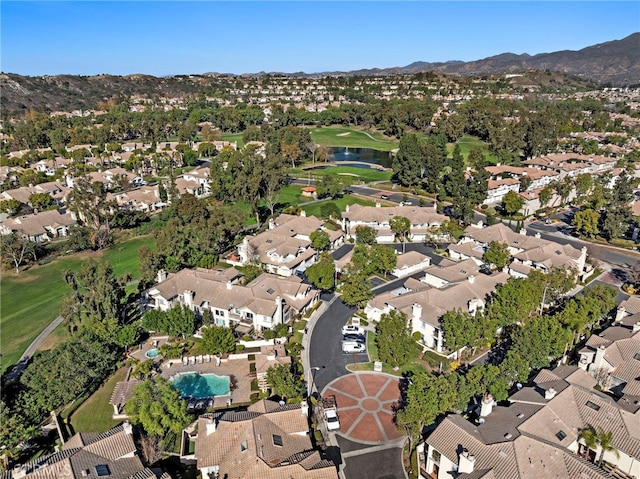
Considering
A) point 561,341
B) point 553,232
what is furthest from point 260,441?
point 553,232

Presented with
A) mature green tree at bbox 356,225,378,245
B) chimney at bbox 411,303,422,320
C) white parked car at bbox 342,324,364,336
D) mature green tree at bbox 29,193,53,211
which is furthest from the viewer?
mature green tree at bbox 29,193,53,211

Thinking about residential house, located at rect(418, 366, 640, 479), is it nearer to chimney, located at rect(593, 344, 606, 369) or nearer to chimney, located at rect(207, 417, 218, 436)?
chimney, located at rect(593, 344, 606, 369)

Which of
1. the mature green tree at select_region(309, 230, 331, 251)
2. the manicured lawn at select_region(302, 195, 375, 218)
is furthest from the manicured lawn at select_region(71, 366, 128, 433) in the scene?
the manicured lawn at select_region(302, 195, 375, 218)

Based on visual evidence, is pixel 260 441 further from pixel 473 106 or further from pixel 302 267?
pixel 473 106

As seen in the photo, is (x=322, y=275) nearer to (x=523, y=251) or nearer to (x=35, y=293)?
(x=523, y=251)

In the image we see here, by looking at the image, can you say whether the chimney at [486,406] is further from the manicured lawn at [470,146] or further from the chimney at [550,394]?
the manicured lawn at [470,146]
